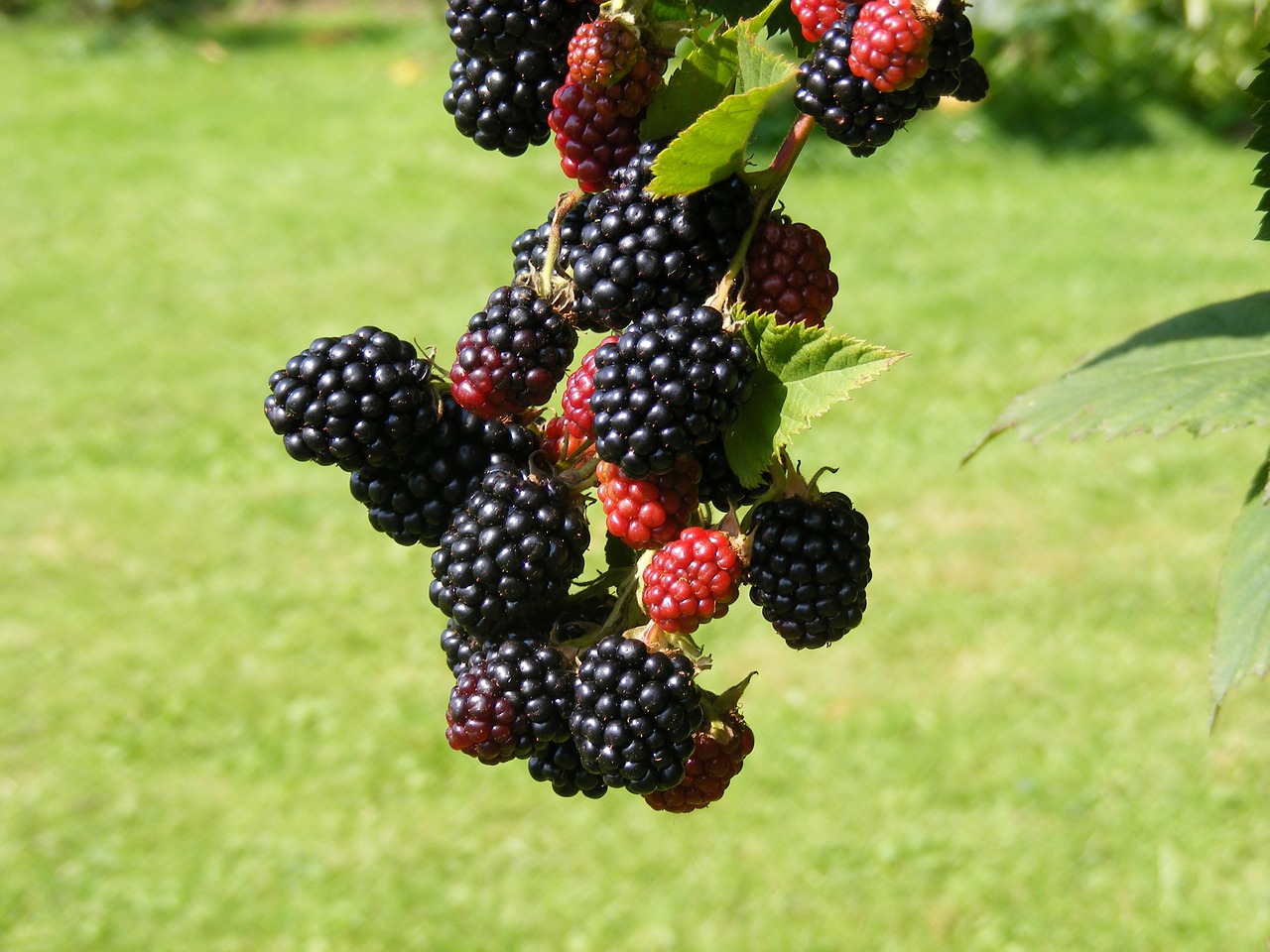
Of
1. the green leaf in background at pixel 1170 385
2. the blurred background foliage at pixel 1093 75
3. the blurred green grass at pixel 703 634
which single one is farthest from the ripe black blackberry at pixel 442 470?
the blurred background foliage at pixel 1093 75

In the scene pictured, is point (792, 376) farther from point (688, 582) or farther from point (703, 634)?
point (703, 634)

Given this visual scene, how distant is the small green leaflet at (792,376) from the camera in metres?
0.87

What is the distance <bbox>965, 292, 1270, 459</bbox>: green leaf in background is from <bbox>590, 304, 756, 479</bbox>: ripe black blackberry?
594 mm

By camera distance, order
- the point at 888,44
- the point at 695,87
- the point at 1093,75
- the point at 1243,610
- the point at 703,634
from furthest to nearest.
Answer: the point at 1093,75 → the point at 703,634 → the point at 1243,610 → the point at 695,87 → the point at 888,44

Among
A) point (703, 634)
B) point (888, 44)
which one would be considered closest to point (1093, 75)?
point (703, 634)

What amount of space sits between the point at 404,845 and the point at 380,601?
49.4 inches

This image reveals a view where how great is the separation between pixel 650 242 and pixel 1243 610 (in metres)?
0.75

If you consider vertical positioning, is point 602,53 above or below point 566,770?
above

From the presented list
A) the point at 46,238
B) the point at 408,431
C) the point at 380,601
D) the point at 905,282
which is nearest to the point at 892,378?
the point at 905,282

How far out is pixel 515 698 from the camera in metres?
0.94

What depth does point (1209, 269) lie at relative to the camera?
6.50 metres

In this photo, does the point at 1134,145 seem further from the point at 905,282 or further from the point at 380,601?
the point at 380,601

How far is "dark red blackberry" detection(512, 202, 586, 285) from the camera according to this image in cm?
97

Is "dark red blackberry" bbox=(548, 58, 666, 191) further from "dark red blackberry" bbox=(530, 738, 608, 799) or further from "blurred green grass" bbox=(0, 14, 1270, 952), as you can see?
"blurred green grass" bbox=(0, 14, 1270, 952)
